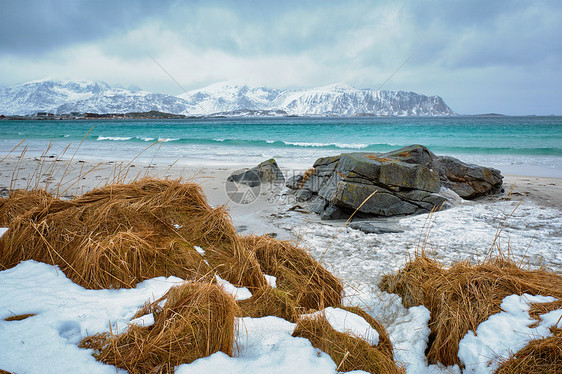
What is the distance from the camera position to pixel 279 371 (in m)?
1.61

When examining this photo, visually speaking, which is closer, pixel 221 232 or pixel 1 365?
pixel 1 365

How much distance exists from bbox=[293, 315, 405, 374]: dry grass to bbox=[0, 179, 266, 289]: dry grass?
721 mm

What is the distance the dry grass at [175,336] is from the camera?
1.52m

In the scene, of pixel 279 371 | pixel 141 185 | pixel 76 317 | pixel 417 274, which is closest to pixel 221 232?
pixel 141 185

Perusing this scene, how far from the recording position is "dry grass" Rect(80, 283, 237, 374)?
1517 millimetres

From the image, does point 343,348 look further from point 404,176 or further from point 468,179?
point 468,179

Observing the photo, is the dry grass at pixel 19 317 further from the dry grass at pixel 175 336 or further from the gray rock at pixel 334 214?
the gray rock at pixel 334 214

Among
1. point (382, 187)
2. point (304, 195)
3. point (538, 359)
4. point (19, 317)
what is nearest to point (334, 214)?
point (382, 187)

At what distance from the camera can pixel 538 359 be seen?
74.3 inches

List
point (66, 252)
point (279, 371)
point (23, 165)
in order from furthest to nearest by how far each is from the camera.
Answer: point (23, 165) → point (66, 252) → point (279, 371)

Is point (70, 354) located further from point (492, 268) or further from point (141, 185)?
point (492, 268)

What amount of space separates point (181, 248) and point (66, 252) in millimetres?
912

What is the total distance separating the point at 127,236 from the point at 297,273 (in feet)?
5.55

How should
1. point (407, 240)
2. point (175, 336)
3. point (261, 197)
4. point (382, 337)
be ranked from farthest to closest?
point (261, 197) → point (407, 240) → point (382, 337) → point (175, 336)
